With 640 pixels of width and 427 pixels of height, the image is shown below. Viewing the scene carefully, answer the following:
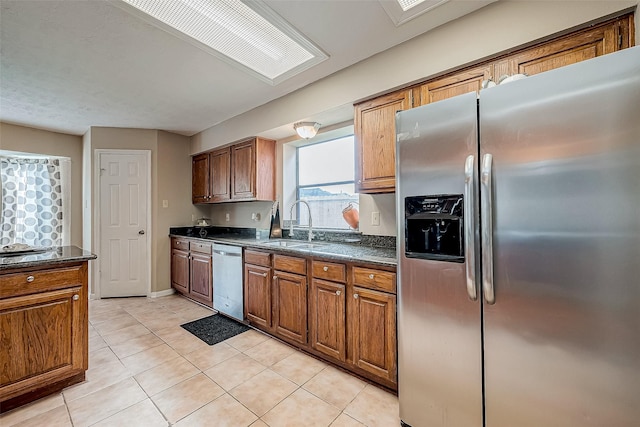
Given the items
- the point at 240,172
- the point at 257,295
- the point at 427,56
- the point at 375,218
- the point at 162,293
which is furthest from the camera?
the point at 162,293

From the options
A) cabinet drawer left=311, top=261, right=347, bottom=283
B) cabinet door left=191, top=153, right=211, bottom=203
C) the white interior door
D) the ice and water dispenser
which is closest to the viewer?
the ice and water dispenser

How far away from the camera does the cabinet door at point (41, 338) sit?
1646 millimetres

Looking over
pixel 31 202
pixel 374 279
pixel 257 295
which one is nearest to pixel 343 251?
pixel 374 279

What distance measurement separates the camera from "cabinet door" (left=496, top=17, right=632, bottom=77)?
1.37 metres

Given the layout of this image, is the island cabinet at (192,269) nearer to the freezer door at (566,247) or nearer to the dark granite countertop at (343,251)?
the dark granite countertop at (343,251)

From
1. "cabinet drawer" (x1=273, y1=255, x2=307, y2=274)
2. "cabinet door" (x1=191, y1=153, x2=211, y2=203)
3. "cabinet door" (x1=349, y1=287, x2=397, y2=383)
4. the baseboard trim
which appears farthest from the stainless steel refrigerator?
the baseboard trim

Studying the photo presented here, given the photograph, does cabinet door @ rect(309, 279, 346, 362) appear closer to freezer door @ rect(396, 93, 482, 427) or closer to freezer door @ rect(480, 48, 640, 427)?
freezer door @ rect(396, 93, 482, 427)

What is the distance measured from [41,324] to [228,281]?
5.00 ft

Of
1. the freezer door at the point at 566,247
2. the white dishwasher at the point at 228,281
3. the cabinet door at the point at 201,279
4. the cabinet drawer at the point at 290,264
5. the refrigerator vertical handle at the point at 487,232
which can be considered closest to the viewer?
the freezer door at the point at 566,247

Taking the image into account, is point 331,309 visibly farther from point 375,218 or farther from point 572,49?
point 572,49

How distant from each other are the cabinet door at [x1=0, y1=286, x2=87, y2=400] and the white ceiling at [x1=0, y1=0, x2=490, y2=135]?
1.78m

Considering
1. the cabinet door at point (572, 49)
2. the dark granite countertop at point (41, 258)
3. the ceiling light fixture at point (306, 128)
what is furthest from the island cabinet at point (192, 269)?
the cabinet door at point (572, 49)

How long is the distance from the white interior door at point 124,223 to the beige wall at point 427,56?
2199mm

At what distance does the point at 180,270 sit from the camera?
3951 millimetres
